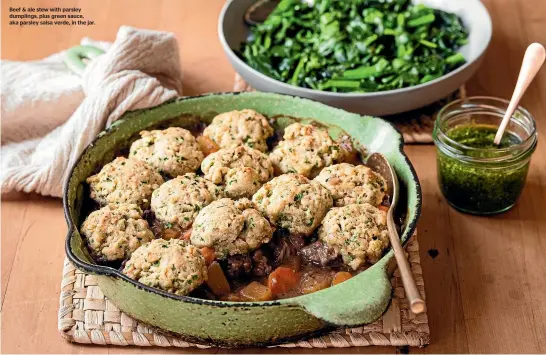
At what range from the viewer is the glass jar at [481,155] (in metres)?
2.93

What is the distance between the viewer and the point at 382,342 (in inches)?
99.9

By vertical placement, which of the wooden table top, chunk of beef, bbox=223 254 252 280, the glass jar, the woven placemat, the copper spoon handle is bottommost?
the wooden table top

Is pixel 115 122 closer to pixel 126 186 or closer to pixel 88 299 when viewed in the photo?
pixel 126 186

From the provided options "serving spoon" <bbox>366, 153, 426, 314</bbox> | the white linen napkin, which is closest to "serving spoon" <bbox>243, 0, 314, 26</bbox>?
the white linen napkin

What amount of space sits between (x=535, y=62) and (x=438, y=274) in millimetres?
891

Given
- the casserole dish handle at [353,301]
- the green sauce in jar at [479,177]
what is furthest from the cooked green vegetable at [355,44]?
the casserole dish handle at [353,301]

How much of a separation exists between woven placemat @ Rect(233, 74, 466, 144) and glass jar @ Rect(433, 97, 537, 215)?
24 cm

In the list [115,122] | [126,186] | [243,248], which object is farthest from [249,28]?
[243,248]

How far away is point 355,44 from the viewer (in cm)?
369

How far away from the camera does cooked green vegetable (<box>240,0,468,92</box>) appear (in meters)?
3.55

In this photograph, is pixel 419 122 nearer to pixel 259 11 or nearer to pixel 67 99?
pixel 259 11

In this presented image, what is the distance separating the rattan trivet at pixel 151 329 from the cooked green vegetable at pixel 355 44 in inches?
48.6

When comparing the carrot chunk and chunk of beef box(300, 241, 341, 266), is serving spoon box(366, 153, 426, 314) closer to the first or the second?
chunk of beef box(300, 241, 341, 266)

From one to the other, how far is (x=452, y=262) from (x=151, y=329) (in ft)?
3.95
